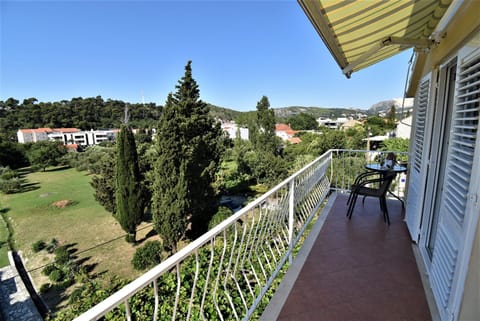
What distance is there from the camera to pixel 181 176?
394 inches

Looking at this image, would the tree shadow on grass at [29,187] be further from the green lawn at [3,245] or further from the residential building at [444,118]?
the residential building at [444,118]

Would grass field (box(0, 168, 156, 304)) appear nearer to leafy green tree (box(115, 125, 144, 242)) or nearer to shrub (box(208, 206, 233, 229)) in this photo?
leafy green tree (box(115, 125, 144, 242))

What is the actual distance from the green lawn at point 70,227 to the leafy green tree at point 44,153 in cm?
1032

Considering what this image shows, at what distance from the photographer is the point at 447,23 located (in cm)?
195

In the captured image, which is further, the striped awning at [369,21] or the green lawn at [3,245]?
the green lawn at [3,245]

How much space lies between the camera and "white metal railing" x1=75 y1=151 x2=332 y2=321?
3.84 ft

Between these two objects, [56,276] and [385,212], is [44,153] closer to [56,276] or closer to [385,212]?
[56,276]

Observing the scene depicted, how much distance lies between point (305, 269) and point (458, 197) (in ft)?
4.83

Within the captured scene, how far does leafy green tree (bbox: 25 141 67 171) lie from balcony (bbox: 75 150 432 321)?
3601 centimetres

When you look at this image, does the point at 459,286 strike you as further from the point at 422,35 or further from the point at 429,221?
the point at 422,35

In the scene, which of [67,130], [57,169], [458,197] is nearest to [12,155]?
[57,169]

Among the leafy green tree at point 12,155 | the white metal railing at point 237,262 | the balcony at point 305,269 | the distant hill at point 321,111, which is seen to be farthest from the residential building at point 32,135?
the distant hill at point 321,111

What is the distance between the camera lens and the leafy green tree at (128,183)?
452 inches

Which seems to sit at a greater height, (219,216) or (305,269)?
(305,269)
